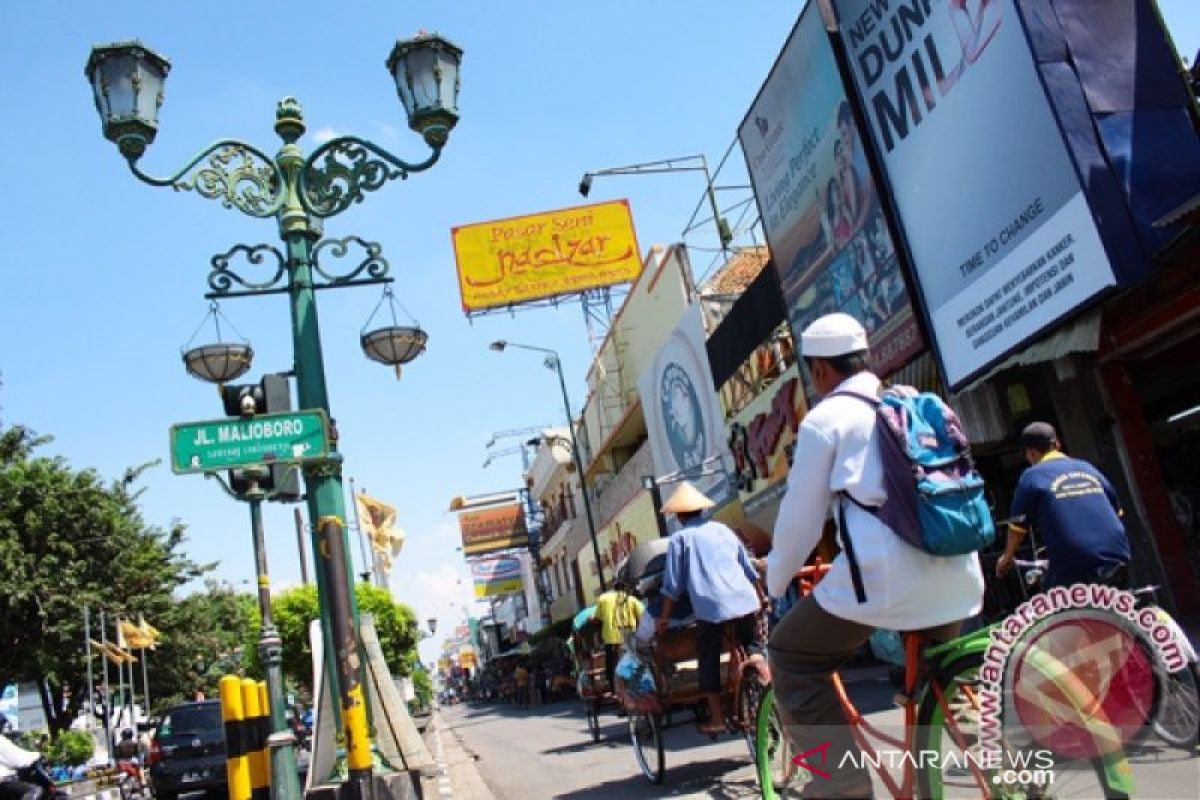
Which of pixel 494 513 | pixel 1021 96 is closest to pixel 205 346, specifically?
pixel 1021 96

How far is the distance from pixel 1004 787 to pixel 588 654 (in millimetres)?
9926

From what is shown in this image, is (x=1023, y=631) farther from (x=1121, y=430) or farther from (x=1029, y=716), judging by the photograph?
(x=1121, y=430)

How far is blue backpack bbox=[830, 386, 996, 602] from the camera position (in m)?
2.84

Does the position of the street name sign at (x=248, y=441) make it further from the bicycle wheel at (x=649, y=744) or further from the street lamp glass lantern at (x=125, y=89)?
the bicycle wheel at (x=649, y=744)

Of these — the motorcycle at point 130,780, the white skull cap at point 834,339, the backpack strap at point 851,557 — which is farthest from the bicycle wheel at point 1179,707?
the motorcycle at point 130,780

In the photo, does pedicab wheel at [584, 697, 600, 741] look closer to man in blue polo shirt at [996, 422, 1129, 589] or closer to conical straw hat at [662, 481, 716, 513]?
conical straw hat at [662, 481, 716, 513]

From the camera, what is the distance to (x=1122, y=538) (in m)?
5.08

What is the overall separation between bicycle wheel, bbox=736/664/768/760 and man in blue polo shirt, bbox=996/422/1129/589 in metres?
1.46

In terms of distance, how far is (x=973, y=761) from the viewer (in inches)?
114

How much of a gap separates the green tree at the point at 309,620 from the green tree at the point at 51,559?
5.20 meters

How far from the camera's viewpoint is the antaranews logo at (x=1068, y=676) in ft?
9.18

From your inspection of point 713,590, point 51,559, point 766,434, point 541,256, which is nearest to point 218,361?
point 713,590

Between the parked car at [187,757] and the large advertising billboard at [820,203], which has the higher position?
the large advertising billboard at [820,203]

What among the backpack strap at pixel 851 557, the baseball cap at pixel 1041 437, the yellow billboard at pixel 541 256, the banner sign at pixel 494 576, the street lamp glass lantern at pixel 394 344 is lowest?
the backpack strap at pixel 851 557
